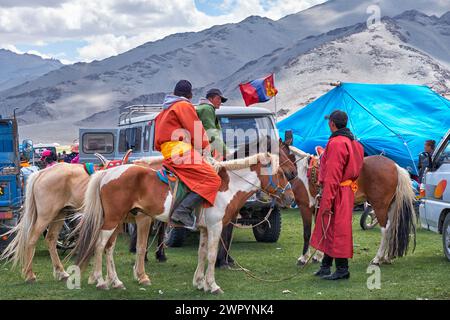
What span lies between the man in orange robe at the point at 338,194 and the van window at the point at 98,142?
365 inches

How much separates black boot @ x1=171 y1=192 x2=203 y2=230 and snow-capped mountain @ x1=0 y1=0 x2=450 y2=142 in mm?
50233

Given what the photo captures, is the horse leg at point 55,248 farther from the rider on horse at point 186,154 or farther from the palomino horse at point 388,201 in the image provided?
the palomino horse at point 388,201

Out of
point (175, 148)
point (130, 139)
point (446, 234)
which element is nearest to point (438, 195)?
point (446, 234)

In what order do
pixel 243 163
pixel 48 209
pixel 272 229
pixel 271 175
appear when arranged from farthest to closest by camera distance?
pixel 272 229 → pixel 48 209 → pixel 271 175 → pixel 243 163

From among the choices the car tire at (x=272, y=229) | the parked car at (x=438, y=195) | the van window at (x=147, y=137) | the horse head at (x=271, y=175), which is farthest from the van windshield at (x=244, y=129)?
the horse head at (x=271, y=175)

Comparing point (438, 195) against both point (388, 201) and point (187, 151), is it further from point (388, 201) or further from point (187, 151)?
point (187, 151)

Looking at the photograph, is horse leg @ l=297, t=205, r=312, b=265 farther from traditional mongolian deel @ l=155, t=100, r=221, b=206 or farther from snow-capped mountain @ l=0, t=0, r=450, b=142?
snow-capped mountain @ l=0, t=0, r=450, b=142

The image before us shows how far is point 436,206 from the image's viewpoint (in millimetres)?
9500

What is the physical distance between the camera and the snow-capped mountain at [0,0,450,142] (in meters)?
65.9

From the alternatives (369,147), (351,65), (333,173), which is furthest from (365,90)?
(351,65)

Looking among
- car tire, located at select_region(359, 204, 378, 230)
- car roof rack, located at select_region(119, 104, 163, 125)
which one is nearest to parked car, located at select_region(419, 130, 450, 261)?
car tire, located at select_region(359, 204, 378, 230)

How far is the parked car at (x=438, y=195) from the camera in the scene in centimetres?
927

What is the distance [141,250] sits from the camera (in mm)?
8688

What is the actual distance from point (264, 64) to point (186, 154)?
80684 millimetres
